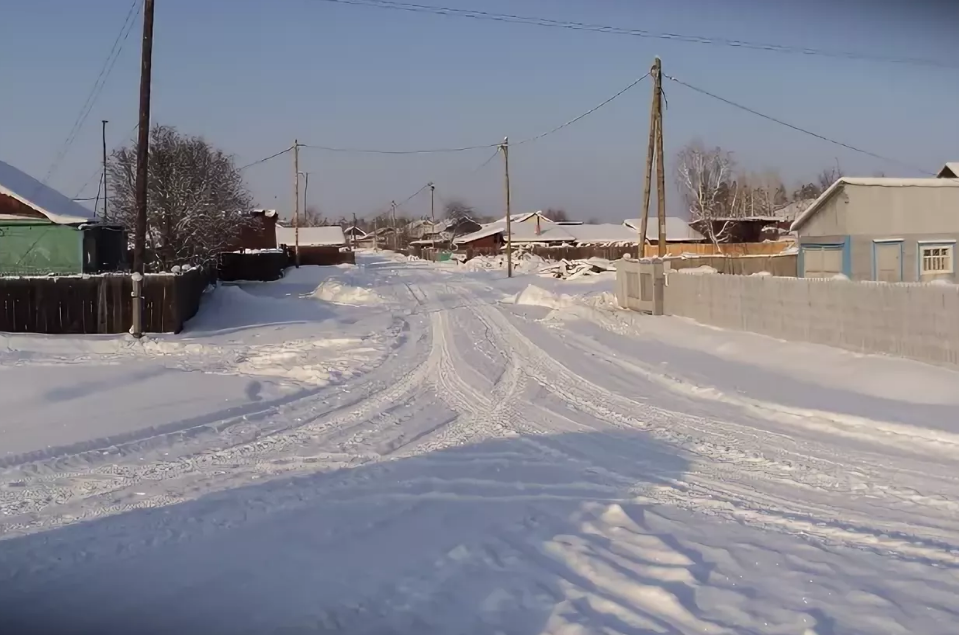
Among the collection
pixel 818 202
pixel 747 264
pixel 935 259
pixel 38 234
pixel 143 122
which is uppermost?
pixel 143 122

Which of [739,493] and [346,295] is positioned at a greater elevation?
[346,295]

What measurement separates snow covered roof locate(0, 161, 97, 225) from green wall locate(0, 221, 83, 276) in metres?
0.33

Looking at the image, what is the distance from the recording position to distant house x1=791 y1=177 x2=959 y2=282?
28.5 meters

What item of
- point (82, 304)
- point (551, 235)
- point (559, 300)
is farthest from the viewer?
point (551, 235)

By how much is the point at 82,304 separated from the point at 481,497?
1662 cm

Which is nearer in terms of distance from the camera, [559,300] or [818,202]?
[818,202]

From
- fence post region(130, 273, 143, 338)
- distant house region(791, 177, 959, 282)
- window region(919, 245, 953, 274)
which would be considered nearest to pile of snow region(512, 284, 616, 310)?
distant house region(791, 177, 959, 282)

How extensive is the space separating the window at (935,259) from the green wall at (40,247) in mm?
27424

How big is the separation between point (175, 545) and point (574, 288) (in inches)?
1392

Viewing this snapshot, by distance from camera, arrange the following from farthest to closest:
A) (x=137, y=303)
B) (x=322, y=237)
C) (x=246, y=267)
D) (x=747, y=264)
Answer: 1. (x=322, y=237)
2. (x=246, y=267)
3. (x=747, y=264)
4. (x=137, y=303)

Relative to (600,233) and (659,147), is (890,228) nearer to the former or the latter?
(659,147)

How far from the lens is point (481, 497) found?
7.61 metres

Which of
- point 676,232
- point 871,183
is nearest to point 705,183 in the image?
point 676,232

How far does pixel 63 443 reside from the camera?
9.58 m
